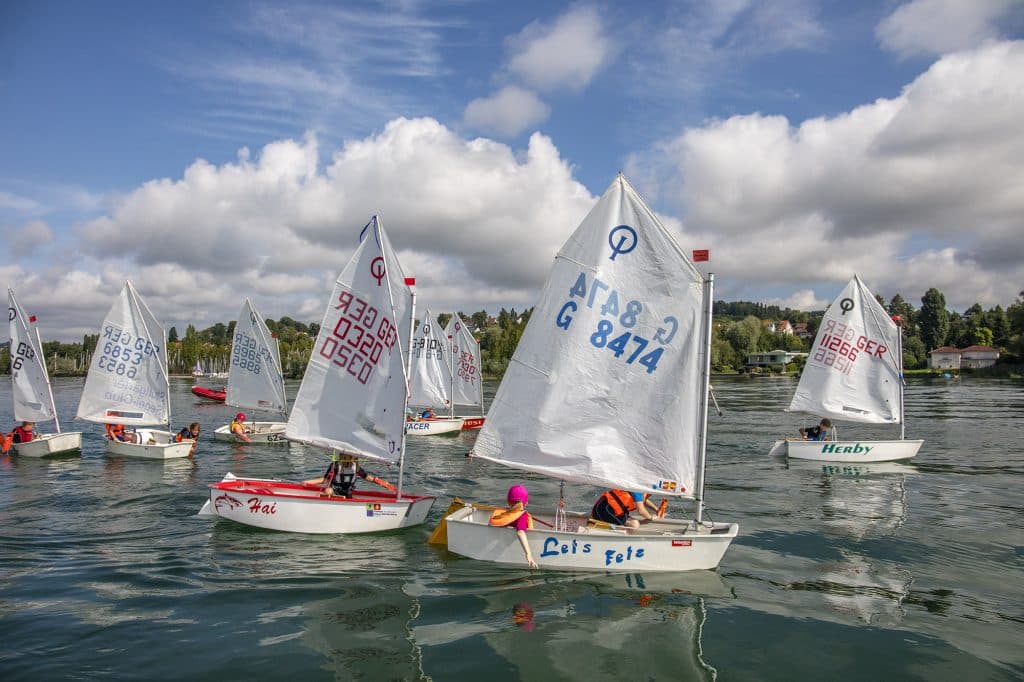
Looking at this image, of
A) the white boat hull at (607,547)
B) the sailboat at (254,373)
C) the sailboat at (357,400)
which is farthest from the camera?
the sailboat at (254,373)

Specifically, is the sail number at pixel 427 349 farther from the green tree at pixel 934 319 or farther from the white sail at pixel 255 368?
the green tree at pixel 934 319

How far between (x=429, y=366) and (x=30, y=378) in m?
20.7

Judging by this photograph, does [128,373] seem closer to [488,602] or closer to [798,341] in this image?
[488,602]

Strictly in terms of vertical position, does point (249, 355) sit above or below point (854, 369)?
above

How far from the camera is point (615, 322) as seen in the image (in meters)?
11.9

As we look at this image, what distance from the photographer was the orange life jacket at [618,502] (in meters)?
12.9

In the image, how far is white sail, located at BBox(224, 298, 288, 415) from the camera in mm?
32812

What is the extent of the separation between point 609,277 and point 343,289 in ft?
22.1

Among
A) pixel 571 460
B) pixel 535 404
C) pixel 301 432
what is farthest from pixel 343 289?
pixel 571 460

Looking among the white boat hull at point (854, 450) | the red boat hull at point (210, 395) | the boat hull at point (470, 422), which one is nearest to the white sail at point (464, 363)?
the boat hull at point (470, 422)

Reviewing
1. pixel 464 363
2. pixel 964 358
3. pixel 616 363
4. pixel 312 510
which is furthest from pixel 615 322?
pixel 964 358

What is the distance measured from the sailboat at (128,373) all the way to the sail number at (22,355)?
3.67m

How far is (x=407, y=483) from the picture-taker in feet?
75.3

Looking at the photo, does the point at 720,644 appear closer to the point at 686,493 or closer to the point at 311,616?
the point at 686,493
